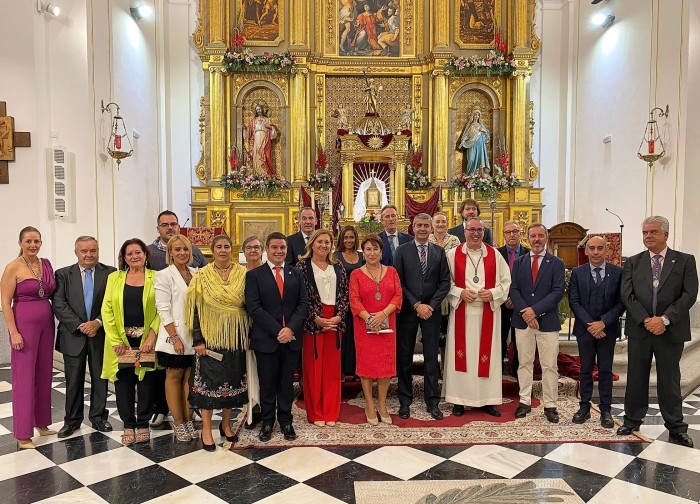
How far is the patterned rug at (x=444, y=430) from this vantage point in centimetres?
390

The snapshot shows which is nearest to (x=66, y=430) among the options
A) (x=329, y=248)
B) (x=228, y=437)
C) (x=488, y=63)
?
(x=228, y=437)

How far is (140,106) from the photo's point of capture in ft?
31.4

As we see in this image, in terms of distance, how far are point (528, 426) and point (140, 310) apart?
3.10m

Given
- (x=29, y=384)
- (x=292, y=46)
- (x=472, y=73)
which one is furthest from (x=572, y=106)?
(x=29, y=384)

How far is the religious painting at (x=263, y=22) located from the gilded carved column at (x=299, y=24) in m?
0.25

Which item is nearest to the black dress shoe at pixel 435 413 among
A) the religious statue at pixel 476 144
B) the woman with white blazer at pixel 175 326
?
the woman with white blazer at pixel 175 326

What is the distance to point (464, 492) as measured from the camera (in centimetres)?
310

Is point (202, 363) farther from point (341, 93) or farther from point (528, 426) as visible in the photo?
point (341, 93)

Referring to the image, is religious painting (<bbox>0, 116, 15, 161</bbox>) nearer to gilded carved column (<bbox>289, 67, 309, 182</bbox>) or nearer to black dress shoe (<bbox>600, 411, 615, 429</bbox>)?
gilded carved column (<bbox>289, 67, 309, 182</bbox>)

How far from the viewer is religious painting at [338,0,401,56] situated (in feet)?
35.6

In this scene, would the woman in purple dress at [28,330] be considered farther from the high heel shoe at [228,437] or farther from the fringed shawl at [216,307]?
the high heel shoe at [228,437]

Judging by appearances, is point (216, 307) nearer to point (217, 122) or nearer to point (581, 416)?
point (581, 416)

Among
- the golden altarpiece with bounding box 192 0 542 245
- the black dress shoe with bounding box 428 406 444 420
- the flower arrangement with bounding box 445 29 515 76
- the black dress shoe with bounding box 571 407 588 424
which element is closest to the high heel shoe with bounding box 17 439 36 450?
the black dress shoe with bounding box 428 406 444 420

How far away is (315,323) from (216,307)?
31.4 inches
